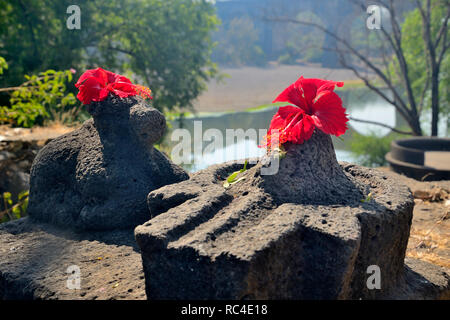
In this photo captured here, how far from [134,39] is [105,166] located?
9.36 m

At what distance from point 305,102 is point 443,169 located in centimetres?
503

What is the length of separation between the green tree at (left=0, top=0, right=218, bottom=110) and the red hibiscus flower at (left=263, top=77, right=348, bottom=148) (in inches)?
306

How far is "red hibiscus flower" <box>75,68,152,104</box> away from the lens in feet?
9.71

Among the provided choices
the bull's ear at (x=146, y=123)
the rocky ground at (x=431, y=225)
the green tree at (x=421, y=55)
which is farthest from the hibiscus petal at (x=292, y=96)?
the green tree at (x=421, y=55)

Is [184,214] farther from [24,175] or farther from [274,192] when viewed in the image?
[24,175]

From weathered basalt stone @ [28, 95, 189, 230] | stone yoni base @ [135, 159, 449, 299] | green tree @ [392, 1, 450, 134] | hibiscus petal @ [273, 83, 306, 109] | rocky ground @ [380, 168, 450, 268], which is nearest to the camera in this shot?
stone yoni base @ [135, 159, 449, 299]

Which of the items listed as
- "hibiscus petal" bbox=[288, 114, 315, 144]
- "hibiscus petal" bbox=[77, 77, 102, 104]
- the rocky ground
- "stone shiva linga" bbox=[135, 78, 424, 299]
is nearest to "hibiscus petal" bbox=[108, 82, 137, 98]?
"hibiscus petal" bbox=[77, 77, 102, 104]

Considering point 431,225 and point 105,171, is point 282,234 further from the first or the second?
point 431,225

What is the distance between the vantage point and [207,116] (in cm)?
2222

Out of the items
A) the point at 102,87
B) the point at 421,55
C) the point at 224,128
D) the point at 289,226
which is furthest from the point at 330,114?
the point at 224,128

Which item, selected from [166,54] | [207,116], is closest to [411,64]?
[166,54]

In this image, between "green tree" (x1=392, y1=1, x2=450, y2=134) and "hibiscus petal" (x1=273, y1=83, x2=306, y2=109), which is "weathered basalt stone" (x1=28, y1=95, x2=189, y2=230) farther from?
"green tree" (x1=392, y1=1, x2=450, y2=134)

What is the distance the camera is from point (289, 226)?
1.90 meters

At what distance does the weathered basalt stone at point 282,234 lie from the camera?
179 cm
